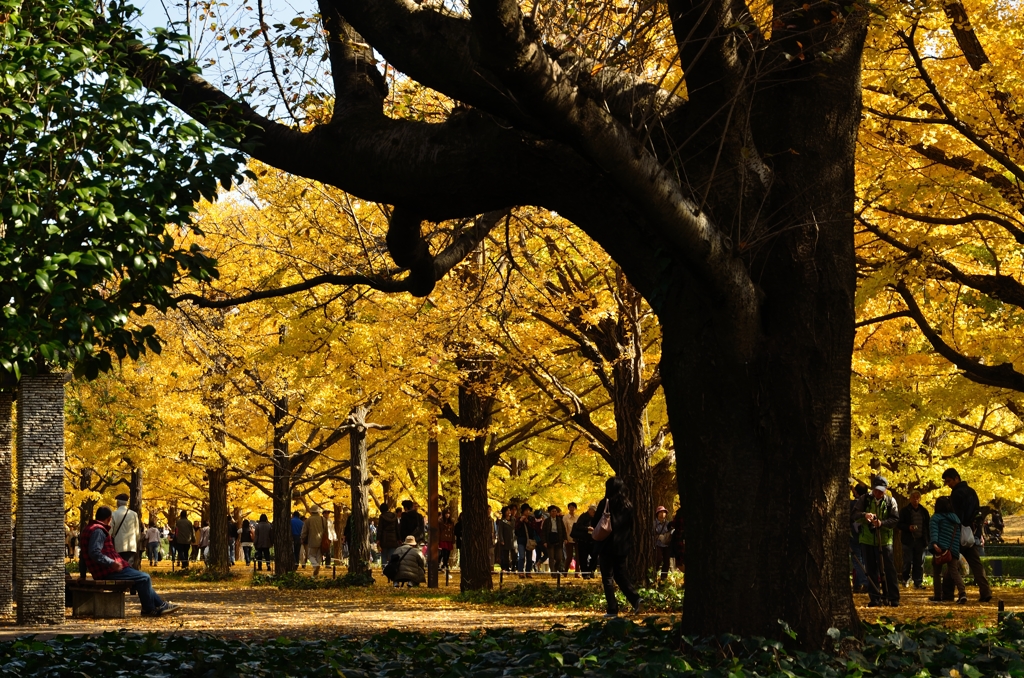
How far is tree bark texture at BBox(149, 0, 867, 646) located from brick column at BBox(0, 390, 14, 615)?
11.2 m

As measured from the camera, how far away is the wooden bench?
15.1 metres

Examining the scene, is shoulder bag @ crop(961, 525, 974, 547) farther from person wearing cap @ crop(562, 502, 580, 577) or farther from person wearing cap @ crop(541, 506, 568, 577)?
person wearing cap @ crop(541, 506, 568, 577)

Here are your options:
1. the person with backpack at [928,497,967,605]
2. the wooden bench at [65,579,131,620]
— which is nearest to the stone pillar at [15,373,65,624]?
the wooden bench at [65,579,131,620]

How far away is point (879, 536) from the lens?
16.0m

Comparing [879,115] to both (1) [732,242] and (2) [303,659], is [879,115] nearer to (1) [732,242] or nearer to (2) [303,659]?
(1) [732,242]

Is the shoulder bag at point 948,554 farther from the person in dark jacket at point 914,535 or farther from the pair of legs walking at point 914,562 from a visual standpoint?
the pair of legs walking at point 914,562

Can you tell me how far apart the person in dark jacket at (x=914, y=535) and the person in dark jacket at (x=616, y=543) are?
6837mm

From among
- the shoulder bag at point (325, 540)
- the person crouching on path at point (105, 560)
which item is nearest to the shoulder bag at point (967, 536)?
the person crouching on path at point (105, 560)


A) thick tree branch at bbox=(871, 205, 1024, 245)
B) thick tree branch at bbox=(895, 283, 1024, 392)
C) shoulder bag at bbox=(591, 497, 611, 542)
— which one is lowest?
shoulder bag at bbox=(591, 497, 611, 542)

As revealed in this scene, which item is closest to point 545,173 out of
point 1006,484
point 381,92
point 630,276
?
point 630,276

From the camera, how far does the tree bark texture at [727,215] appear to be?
649 centimetres

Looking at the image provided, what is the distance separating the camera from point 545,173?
22.6 ft

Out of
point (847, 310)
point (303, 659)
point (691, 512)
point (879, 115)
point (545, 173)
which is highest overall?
point (879, 115)

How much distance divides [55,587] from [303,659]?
8.92 metres
